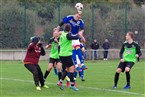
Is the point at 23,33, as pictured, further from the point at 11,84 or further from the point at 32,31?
the point at 11,84

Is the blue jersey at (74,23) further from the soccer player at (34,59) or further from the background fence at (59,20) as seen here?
the background fence at (59,20)

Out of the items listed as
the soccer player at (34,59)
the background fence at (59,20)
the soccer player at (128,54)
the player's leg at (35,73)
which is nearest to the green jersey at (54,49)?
the soccer player at (34,59)

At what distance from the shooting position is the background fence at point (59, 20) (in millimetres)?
37469

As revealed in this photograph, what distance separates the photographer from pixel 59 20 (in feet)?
125

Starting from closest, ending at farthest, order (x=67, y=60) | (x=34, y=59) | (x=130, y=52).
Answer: (x=67, y=60) → (x=34, y=59) → (x=130, y=52)

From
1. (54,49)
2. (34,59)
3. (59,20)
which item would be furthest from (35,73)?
(59,20)

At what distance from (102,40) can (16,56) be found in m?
7.63

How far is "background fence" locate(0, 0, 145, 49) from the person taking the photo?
1475 inches

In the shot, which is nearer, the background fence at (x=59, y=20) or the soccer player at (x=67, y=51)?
the soccer player at (x=67, y=51)

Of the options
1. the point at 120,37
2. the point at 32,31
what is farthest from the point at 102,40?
the point at 32,31

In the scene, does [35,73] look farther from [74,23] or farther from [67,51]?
[74,23]

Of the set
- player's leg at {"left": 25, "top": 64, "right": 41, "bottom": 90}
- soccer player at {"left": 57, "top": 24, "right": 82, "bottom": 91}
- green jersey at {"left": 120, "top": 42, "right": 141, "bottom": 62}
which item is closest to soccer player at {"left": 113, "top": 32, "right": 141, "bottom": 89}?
green jersey at {"left": 120, "top": 42, "right": 141, "bottom": 62}

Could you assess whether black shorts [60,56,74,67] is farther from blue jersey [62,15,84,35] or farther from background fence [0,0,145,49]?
background fence [0,0,145,49]

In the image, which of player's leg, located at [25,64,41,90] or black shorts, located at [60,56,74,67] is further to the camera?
player's leg, located at [25,64,41,90]
